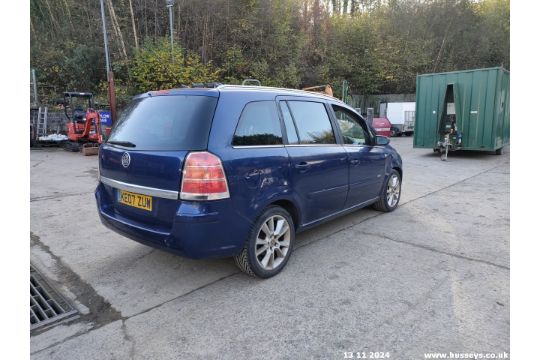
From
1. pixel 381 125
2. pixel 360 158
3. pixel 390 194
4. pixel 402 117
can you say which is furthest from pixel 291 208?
A: pixel 402 117

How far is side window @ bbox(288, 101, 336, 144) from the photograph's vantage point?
365 centimetres

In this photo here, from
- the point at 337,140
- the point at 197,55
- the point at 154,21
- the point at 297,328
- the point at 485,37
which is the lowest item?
the point at 297,328

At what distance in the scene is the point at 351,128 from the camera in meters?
4.52

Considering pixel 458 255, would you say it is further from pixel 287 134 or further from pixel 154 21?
pixel 154 21

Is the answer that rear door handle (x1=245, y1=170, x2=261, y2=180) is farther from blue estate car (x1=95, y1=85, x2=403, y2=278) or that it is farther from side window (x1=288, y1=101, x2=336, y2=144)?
side window (x1=288, y1=101, x2=336, y2=144)

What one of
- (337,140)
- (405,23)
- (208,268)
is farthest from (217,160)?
(405,23)

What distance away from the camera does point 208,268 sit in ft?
11.5

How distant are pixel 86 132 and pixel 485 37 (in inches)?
1070

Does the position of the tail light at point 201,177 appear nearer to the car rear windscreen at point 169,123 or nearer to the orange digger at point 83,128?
the car rear windscreen at point 169,123

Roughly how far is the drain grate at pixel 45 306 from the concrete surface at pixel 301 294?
9cm

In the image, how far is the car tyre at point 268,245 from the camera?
3.10 m

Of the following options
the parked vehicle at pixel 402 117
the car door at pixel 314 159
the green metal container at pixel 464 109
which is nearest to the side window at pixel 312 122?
the car door at pixel 314 159

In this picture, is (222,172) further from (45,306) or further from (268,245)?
(45,306)

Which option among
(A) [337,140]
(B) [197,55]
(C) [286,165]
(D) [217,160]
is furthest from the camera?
(B) [197,55]
